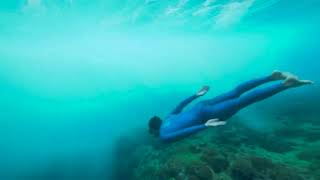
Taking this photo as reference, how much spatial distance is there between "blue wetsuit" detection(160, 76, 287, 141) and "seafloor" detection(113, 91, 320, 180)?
1790 mm

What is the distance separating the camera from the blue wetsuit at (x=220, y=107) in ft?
21.5

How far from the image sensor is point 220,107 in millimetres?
6973

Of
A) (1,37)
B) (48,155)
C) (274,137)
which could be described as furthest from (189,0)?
(1,37)

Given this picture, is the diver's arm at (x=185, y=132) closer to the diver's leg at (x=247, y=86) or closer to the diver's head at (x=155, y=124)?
the diver's head at (x=155, y=124)

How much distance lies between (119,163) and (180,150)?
756 cm

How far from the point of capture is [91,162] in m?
20.4

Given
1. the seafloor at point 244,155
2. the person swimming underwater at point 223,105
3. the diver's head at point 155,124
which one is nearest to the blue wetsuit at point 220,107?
the person swimming underwater at point 223,105

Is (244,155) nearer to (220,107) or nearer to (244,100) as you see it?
(220,107)

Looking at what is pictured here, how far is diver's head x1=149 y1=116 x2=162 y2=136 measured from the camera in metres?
6.75

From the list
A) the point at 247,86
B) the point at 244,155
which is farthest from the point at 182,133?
the point at 244,155

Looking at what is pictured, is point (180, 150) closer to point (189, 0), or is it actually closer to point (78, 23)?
point (189, 0)

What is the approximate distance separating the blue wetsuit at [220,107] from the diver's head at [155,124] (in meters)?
0.11

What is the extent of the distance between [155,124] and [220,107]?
1.68 m

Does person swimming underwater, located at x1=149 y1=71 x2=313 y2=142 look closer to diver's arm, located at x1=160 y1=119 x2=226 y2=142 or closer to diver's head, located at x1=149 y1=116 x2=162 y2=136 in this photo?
diver's head, located at x1=149 y1=116 x2=162 y2=136
